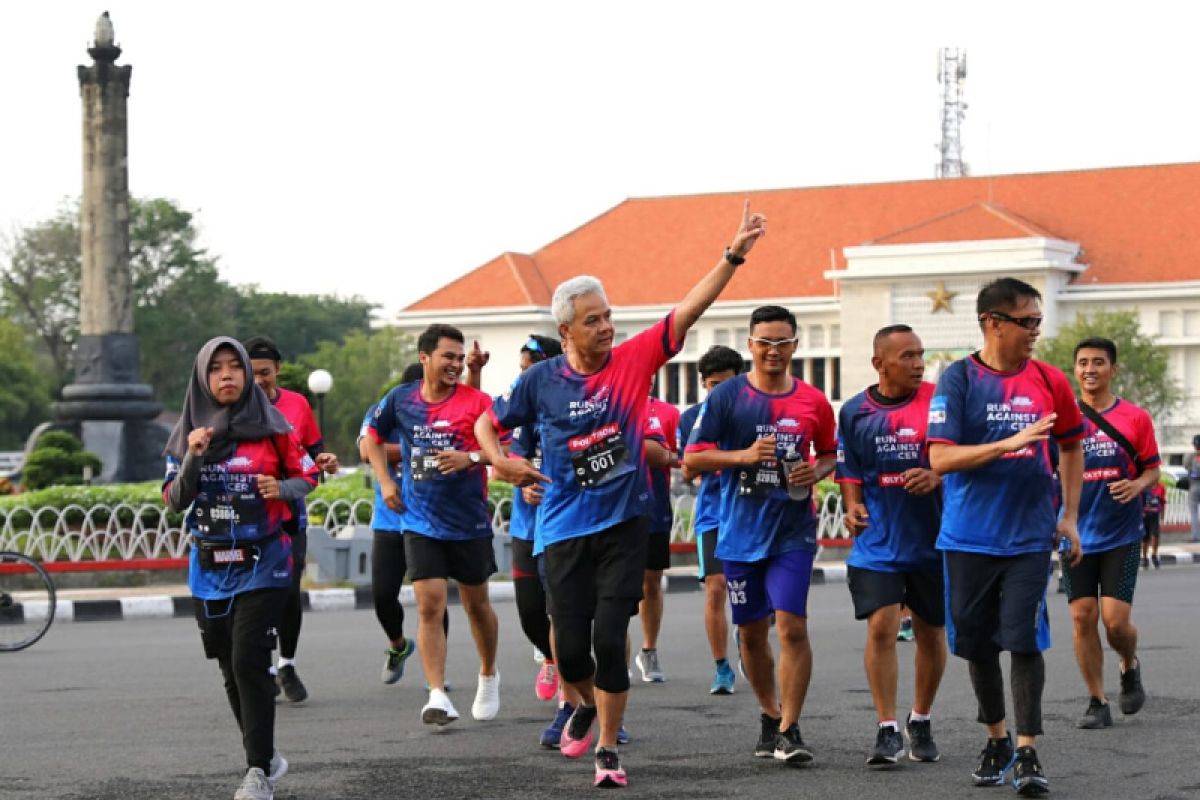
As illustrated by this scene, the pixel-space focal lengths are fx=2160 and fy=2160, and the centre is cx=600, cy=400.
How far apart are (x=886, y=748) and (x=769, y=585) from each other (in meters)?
0.81

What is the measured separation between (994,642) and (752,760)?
1195mm

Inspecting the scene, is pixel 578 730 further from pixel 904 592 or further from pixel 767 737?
pixel 904 592

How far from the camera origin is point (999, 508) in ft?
25.1

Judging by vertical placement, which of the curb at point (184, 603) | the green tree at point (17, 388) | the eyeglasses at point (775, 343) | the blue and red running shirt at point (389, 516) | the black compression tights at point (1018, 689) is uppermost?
the green tree at point (17, 388)

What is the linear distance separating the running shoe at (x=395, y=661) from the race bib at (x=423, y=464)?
1.44 m

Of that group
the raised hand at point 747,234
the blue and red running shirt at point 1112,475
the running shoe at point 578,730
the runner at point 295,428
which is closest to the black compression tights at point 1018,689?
the running shoe at point 578,730

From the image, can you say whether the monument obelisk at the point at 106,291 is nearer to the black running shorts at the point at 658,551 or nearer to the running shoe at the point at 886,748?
the black running shorts at the point at 658,551

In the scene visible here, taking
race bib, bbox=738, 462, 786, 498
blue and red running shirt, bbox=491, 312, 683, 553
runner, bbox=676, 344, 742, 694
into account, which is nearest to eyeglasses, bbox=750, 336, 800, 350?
race bib, bbox=738, 462, 786, 498

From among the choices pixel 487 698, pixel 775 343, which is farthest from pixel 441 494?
pixel 775 343

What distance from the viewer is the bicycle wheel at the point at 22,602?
562 inches

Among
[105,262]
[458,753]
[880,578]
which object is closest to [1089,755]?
[880,578]

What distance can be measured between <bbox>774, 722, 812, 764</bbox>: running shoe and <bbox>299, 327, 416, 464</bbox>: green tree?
270 feet

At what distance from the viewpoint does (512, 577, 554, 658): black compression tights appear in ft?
33.4

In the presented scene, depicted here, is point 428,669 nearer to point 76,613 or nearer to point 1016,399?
point 1016,399
